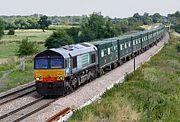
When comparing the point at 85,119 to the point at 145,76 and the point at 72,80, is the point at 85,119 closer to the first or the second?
the point at 72,80

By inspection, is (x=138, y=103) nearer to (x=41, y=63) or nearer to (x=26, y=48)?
(x=41, y=63)

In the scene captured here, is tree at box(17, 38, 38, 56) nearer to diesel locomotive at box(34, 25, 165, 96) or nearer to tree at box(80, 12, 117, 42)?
diesel locomotive at box(34, 25, 165, 96)

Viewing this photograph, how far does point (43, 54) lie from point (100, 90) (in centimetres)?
419

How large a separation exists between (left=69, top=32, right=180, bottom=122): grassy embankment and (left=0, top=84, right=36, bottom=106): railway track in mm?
5182

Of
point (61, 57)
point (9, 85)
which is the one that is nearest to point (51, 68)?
point (61, 57)

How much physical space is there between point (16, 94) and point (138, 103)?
7908mm

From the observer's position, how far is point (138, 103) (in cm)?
2188

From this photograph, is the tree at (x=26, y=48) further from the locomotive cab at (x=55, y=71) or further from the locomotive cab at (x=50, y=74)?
the locomotive cab at (x=50, y=74)

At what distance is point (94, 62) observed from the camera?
31906 mm

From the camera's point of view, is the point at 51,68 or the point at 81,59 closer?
the point at 51,68

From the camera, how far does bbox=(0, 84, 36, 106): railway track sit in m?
23.8

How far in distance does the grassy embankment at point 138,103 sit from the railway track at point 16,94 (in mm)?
5182

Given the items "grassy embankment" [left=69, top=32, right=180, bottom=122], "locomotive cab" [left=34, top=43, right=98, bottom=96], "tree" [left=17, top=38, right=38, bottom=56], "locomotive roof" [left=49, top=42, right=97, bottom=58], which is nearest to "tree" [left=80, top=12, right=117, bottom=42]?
"tree" [left=17, top=38, right=38, bottom=56]

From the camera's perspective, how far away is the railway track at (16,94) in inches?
937
